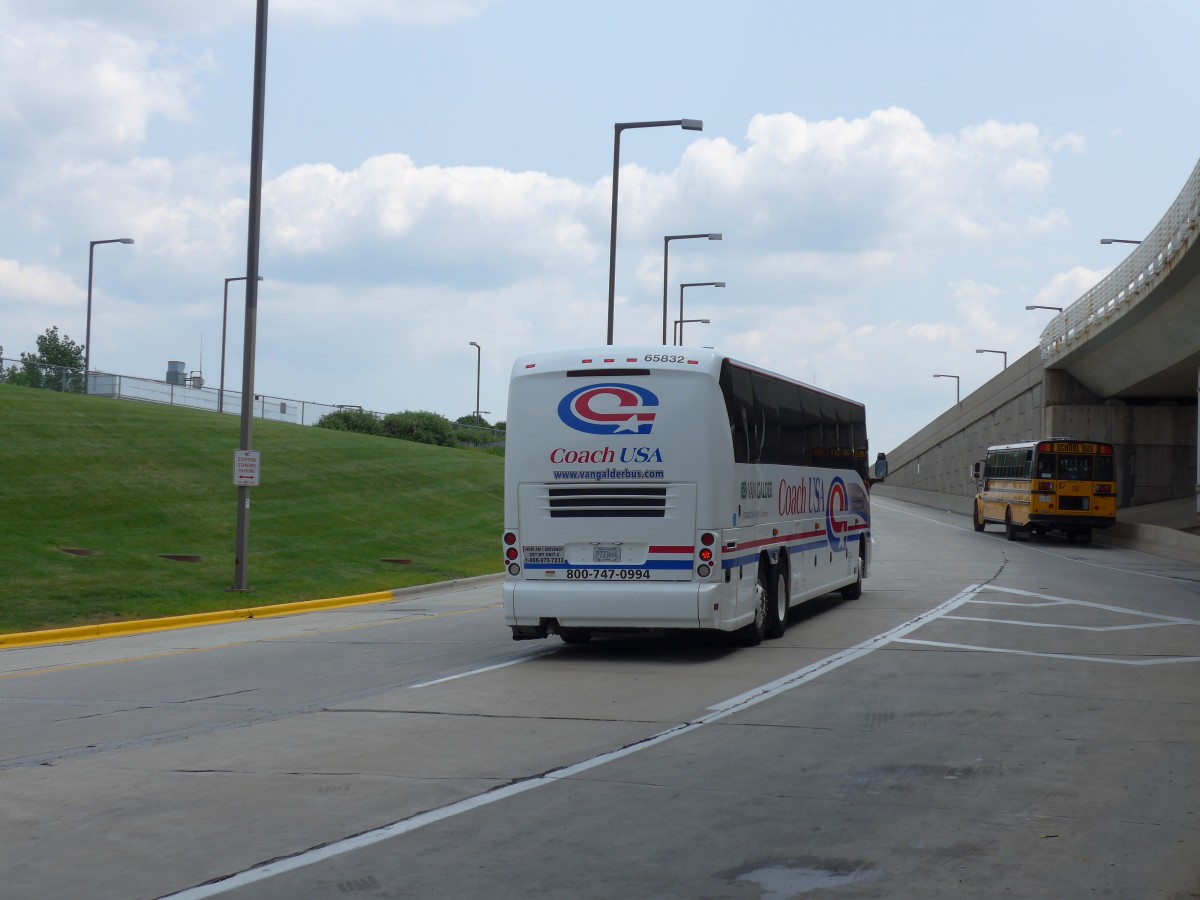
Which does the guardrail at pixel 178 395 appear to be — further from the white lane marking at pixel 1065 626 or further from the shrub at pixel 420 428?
the white lane marking at pixel 1065 626

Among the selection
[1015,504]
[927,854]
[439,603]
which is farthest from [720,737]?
[1015,504]

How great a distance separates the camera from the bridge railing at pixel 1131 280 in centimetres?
3456

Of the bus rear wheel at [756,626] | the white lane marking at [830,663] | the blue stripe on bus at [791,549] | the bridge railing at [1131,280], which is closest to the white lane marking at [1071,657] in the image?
the white lane marking at [830,663]

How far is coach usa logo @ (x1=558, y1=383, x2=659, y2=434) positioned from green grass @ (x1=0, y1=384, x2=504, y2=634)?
8377 millimetres

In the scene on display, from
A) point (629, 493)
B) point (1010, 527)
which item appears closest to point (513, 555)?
point (629, 493)

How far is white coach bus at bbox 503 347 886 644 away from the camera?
557 inches

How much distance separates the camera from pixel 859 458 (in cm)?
2281

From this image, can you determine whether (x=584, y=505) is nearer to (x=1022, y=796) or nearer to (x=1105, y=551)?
(x=1022, y=796)

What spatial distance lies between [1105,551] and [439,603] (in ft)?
81.0

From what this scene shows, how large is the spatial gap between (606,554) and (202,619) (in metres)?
8.30

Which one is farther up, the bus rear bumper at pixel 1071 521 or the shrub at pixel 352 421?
the shrub at pixel 352 421

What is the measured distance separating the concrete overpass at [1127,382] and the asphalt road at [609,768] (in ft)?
79.7

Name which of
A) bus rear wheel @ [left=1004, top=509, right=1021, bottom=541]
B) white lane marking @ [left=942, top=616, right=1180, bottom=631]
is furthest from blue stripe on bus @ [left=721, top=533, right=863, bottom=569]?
bus rear wheel @ [left=1004, top=509, right=1021, bottom=541]

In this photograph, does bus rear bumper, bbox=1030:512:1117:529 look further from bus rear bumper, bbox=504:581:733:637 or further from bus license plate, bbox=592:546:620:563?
bus license plate, bbox=592:546:620:563
